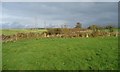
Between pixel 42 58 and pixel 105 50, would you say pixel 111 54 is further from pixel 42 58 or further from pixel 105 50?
pixel 42 58

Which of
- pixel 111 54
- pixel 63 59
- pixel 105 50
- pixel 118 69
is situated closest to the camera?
pixel 118 69

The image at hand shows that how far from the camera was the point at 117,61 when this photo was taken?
1352cm

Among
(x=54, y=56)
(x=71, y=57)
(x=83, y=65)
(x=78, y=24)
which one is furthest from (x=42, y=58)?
(x=78, y=24)

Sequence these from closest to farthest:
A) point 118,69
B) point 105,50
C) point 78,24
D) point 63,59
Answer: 1. point 118,69
2. point 63,59
3. point 105,50
4. point 78,24

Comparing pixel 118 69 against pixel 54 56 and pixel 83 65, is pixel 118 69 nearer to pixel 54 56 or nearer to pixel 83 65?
pixel 83 65

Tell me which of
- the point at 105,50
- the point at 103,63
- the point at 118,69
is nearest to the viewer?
the point at 118,69

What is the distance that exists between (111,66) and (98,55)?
2.36m

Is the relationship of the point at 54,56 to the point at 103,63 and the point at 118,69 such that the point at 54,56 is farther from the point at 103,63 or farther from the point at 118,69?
the point at 118,69

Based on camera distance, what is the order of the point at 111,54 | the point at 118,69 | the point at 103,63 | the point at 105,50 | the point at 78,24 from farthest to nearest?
the point at 78,24
the point at 105,50
the point at 111,54
the point at 103,63
the point at 118,69

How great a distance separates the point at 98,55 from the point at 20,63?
5280 millimetres

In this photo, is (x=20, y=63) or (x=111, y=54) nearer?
(x=20, y=63)

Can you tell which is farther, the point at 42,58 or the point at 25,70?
the point at 42,58

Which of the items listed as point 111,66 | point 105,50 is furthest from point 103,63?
point 105,50

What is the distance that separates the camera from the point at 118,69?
12.2 meters
